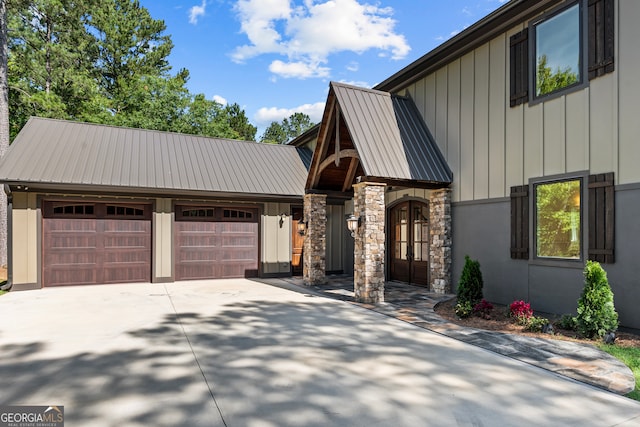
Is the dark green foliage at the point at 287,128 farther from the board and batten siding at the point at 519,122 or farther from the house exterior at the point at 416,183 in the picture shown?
the board and batten siding at the point at 519,122

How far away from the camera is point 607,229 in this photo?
595cm

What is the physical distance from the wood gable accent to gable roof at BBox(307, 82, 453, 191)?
3 cm

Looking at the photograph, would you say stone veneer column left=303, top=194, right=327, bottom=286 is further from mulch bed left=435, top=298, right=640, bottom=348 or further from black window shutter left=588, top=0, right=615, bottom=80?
black window shutter left=588, top=0, right=615, bottom=80

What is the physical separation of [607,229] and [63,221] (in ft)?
40.5

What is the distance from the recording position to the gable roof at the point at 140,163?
982cm

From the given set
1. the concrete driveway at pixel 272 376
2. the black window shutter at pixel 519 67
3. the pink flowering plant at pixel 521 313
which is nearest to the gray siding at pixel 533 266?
the pink flowering plant at pixel 521 313

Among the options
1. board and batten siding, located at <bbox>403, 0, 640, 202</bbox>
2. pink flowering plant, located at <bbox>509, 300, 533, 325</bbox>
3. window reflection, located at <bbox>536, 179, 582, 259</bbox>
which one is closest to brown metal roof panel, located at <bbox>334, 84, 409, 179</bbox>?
board and batten siding, located at <bbox>403, 0, 640, 202</bbox>

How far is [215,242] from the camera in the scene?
12016 mm

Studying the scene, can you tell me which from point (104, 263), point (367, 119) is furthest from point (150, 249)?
point (367, 119)

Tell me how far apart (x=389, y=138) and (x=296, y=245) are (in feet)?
18.8

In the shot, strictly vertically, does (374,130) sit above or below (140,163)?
above

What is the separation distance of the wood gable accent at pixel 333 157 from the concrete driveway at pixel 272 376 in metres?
4.38

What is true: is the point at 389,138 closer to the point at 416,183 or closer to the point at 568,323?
the point at 416,183

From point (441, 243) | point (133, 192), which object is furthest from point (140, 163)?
point (441, 243)
